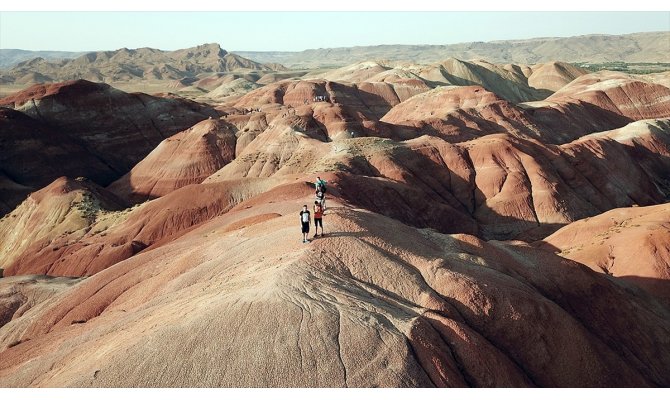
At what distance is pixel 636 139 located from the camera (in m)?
79.0

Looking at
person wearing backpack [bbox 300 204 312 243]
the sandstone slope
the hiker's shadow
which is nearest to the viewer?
the sandstone slope

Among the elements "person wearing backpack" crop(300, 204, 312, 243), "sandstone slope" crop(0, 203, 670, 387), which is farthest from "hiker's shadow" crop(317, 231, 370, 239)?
"person wearing backpack" crop(300, 204, 312, 243)

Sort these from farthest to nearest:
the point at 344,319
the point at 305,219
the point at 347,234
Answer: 1. the point at 347,234
2. the point at 305,219
3. the point at 344,319

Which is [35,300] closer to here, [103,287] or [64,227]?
[103,287]

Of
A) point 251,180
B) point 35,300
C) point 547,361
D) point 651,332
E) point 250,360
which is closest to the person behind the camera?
point 250,360

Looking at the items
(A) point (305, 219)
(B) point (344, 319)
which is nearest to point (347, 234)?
(A) point (305, 219)

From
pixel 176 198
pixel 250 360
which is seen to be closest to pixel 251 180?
pixel 176 198

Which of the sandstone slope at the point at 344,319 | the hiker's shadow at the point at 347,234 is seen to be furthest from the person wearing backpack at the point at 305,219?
the hiker's shadow at the point at 347,234

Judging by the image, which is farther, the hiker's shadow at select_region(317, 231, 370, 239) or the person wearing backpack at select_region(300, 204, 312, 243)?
the hiker's shadow at select_region(317, 231, 370, 239)

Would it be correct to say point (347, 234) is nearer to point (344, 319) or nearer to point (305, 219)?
point (305, 219)

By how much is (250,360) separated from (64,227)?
134 ft

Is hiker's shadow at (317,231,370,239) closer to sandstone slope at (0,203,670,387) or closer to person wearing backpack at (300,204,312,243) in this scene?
sandstone slope at (0,203,670,387)

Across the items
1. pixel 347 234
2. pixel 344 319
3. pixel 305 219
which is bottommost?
pixel 344 319

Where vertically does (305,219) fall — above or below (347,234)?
above
